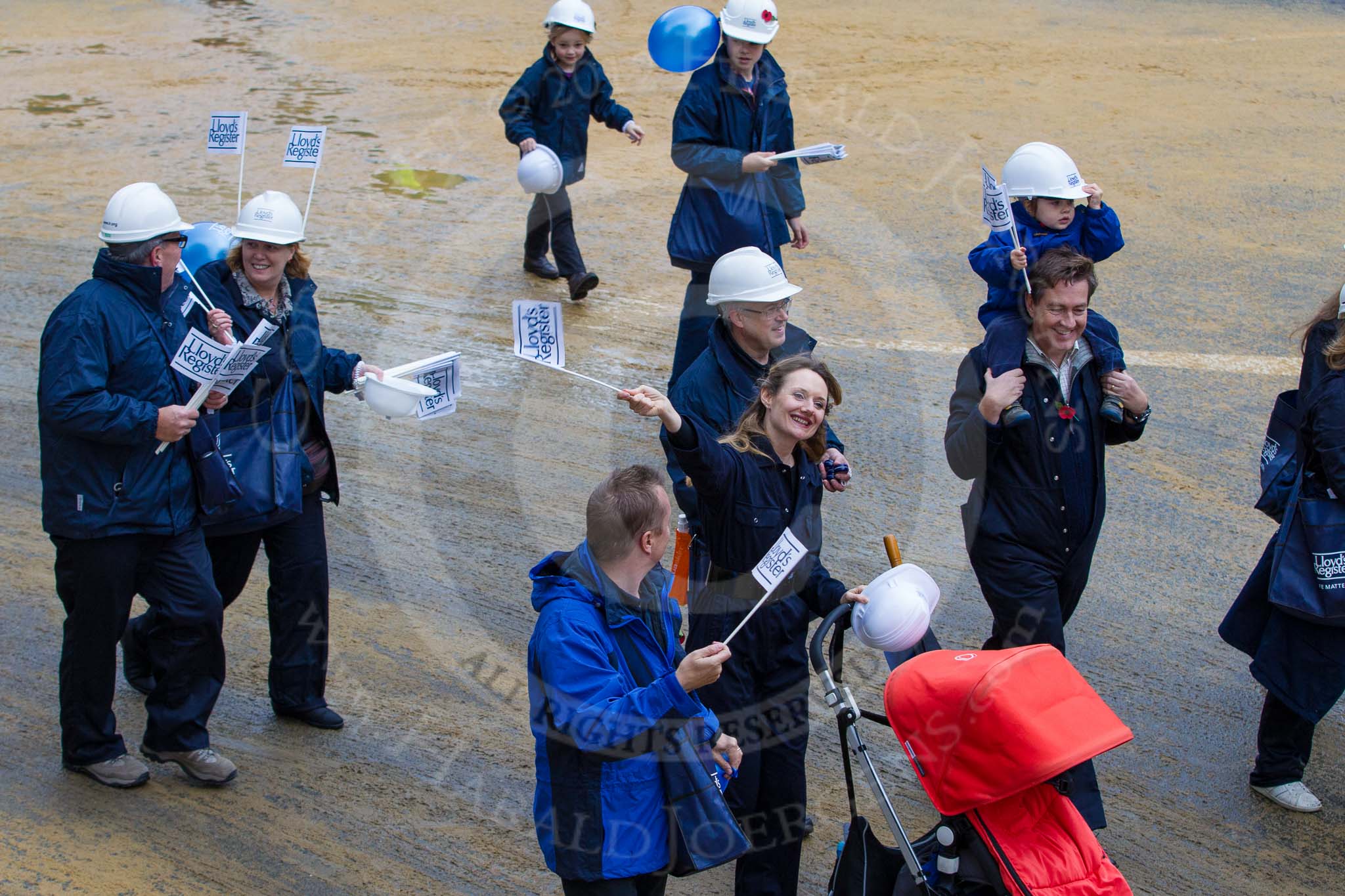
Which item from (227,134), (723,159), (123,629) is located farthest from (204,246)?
(723,159)

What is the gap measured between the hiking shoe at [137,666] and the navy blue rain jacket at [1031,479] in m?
3.28

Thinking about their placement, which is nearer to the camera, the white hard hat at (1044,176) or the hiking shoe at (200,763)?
the hiking shoe at (200,763)

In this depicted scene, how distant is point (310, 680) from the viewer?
5027 mm

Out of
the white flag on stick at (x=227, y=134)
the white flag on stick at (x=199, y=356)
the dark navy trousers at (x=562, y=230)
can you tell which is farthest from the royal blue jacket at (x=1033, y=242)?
the dark navy trousers at (x=562, y=230)

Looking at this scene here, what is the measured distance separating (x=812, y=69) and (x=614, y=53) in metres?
2.63

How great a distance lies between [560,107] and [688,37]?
1903mm

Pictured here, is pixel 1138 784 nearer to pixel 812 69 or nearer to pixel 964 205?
pixel 964 205

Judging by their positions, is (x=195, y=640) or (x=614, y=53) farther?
(x=614, y=53)

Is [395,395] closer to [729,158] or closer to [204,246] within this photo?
[204,246]

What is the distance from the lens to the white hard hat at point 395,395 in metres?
4.73

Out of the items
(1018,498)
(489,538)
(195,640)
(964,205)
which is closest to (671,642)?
(1018,498)

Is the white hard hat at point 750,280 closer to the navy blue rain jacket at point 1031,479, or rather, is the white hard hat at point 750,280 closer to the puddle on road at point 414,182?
the navy blue rain jacket at point 1031,479

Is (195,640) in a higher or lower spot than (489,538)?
higher

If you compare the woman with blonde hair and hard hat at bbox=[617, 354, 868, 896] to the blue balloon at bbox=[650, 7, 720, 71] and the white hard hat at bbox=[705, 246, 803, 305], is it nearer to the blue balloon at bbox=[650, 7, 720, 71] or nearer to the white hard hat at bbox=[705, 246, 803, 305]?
the white hard hat at bbox=[705, 246, 803, 305]
